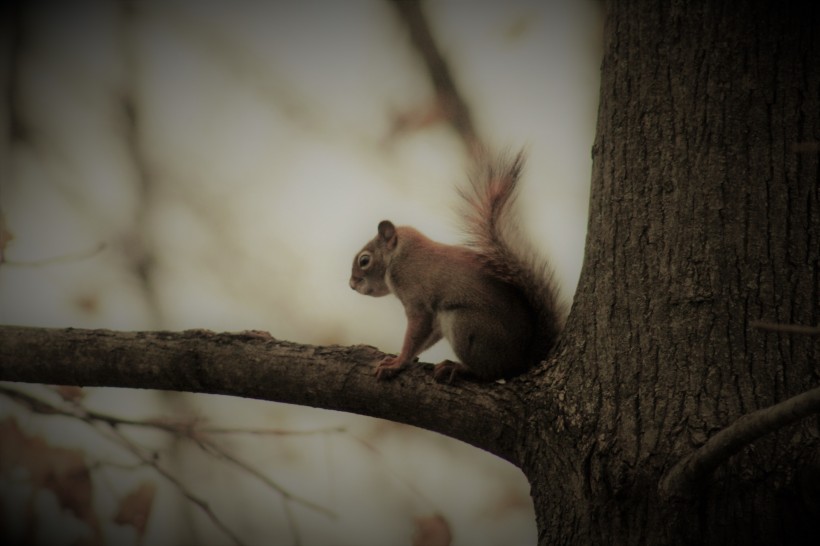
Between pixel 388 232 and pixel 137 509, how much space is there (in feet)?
4.64

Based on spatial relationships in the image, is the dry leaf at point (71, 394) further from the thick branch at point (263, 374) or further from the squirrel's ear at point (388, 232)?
the squirrel's ear at point (388, 232)

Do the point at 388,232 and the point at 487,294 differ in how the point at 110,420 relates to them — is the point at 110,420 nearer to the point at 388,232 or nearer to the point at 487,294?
the point at 388,232

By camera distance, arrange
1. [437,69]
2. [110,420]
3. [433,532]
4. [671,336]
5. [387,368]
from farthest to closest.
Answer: [437,69]
[433,532]
[110,420]
[387,368]
[671,336]

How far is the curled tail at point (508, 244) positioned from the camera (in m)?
2.21

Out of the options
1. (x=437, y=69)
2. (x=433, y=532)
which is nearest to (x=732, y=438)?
(x=433, y=532)

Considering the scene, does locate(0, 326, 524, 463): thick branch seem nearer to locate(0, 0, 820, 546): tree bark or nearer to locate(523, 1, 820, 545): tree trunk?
locate(0, 0, 820, 546): tree bark

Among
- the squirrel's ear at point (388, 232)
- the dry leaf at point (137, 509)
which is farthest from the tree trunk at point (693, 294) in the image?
the dry leaf at point (137, 509)

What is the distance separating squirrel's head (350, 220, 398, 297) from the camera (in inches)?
109

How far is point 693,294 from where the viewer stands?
1599 millimetres

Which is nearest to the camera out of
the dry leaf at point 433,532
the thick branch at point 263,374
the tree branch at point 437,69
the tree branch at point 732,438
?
the tree branch at point 732,438

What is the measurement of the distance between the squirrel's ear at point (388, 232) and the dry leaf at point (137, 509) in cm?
134

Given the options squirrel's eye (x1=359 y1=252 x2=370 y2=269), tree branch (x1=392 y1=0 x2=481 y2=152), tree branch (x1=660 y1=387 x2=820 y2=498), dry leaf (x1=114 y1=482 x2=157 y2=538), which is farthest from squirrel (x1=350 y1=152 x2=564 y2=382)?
dry leaf (x1=114 y1=482 x2=157 y2=538)

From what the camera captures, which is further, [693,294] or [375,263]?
[375,263]

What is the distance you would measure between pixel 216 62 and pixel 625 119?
232 cm
